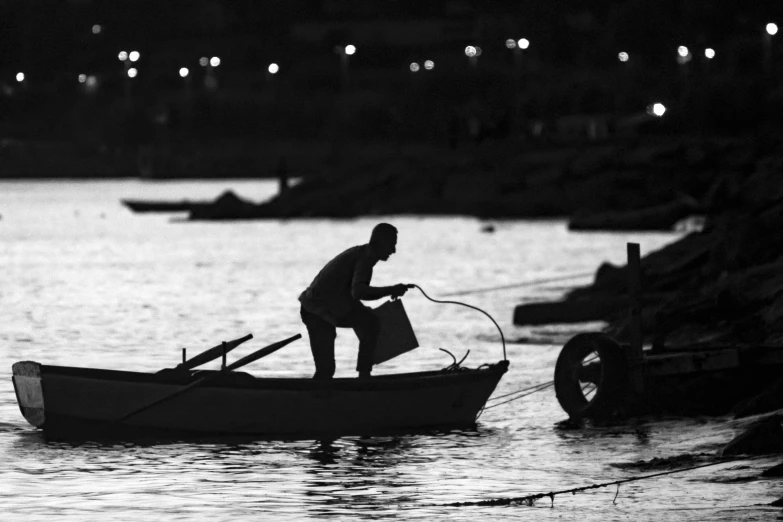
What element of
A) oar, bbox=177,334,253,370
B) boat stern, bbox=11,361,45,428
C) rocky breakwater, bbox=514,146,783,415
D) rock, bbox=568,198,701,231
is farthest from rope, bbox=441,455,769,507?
rock, bbox=568,198,701,231

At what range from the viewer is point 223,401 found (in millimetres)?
17234

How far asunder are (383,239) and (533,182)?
58.0 m

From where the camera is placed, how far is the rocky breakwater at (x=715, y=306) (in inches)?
736

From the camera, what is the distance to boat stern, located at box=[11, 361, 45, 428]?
17.2 meters

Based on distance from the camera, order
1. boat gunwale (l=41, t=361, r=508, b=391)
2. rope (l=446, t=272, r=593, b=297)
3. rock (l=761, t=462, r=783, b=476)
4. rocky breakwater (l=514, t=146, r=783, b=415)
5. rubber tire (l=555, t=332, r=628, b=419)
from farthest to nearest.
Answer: rope (l=446, t=272, r=593, b=297), rocky breakwater (l=514, t=146, r=783, b=415), rubber tire (l=555, t=332, r=628, b=419), boat gunwale (l=41, t=361, r=508, b=391), rock (l=761, t=462, r=783, b=476)

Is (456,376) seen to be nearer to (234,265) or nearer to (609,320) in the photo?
(609,320)

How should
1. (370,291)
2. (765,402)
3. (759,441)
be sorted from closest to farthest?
1. (759,441)
2. (370,291)
3. (765,402)

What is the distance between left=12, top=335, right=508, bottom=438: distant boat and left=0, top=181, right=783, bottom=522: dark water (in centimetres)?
22

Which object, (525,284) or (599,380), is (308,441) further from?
(525,284)

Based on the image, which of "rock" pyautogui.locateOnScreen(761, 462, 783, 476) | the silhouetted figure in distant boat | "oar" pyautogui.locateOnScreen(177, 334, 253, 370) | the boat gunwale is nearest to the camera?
"rock" pyautogui.locateOnScreen(761, 462, 783, 476)

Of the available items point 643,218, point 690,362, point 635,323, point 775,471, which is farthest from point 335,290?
point 643,218

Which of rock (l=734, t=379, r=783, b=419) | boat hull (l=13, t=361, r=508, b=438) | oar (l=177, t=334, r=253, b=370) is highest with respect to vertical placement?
oar (l=177, t=334, r=253, b=370)

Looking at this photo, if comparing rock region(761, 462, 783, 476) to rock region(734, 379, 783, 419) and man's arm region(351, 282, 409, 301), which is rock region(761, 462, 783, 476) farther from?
man's arm region(351, 282, 409, 301)

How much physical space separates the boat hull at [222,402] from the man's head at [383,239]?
55.8 inches
